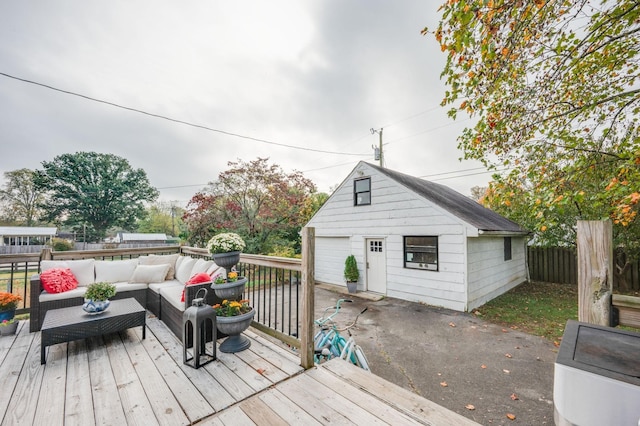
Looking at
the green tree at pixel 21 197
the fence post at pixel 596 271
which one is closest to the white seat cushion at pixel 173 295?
the fence post at pixel 596 271

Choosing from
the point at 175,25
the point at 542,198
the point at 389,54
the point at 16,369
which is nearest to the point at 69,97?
the point at 175,25

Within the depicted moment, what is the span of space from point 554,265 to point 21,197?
42495 mm

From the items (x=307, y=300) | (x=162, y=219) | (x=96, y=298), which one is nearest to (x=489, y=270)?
Answer: (x=307, y=300)

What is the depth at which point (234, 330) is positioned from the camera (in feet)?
8.25

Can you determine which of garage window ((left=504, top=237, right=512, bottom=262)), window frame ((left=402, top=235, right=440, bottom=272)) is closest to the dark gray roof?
garage window ((left=504, top=237, right=512, bottom=262))

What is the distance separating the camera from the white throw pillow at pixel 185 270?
396 centimetres

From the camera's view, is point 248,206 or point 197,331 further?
point 248,206

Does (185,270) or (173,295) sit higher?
(185,270)

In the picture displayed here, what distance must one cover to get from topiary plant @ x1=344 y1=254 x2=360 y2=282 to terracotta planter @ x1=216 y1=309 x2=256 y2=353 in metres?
5.04

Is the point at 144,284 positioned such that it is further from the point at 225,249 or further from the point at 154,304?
the point at 225,249

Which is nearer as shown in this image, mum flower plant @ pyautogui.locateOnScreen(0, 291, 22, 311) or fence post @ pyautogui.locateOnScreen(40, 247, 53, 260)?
mum flower plant @ pyautogui.locateOnScreen(0, 291, 22, 311)

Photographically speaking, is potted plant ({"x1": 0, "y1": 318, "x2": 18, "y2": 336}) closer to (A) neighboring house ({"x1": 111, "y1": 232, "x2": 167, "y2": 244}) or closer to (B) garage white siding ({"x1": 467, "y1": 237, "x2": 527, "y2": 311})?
(B) garage white siding ({"x1": 467, "y1": 237, "x2": 527, "y2": 311})

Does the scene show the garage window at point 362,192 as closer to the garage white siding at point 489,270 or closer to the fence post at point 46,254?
the garage white siding at point 489,270

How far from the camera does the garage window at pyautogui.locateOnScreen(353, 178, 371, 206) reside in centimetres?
770
